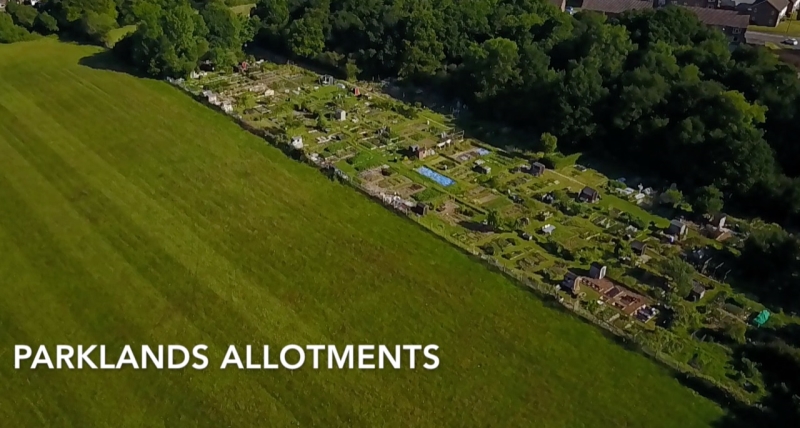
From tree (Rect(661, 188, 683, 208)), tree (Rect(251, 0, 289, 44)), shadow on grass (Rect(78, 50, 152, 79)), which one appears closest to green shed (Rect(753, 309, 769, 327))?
tree (Rect(661, 188, 683, 208))

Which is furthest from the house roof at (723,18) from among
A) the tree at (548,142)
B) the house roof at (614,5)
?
the tree at (548,142)

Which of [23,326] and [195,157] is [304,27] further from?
[23,326]

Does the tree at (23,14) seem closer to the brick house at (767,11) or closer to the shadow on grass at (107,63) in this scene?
the shadow on grass at (107,63)

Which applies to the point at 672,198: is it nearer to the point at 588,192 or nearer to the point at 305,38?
the point at 588,192

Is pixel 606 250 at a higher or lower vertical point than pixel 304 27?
lower

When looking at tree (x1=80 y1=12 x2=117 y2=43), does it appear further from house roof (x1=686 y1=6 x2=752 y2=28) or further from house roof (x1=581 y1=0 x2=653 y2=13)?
house roof (x1=686 y1=6 x2=752 y2=28)

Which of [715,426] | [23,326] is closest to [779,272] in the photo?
[715,426]

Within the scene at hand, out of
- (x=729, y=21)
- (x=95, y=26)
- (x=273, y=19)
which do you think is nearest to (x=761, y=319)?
(x=729, y=21)
